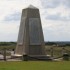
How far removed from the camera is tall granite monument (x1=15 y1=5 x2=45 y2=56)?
2323cm

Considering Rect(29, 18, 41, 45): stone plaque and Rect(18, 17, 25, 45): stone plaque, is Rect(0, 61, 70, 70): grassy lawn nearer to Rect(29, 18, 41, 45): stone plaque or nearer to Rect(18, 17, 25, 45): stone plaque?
Rect(29, 18, 41, 45): stone plaque

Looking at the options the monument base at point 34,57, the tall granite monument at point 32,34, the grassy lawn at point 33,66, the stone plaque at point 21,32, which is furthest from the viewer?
the stone plaque at point 21,32

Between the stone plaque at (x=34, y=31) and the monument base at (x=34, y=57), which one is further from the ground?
the stone plaque at (x=34, y=31)

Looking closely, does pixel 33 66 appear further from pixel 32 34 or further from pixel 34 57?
pixel 32 34

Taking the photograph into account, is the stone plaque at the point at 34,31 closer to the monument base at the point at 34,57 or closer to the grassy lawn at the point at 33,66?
the monument base at the point at 34,57

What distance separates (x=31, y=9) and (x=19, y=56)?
3867mm

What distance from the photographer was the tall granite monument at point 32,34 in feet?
76.2

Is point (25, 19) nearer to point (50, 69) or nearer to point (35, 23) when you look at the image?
point (35, 23)

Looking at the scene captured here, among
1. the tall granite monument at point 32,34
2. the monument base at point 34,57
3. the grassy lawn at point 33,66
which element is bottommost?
the grassy lawn at point 33,66

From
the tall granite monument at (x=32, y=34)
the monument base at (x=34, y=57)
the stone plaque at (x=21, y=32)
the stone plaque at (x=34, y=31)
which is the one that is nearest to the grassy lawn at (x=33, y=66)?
the monument base at (x=34, y=57)

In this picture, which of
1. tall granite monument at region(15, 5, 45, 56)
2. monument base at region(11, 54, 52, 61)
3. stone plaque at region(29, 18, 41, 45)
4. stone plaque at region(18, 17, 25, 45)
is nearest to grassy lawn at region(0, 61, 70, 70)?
monument base at region(11, 54, 52, 61)

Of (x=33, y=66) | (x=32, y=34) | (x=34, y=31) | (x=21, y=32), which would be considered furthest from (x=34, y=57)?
(x=33, y=66)

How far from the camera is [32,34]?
914 inches

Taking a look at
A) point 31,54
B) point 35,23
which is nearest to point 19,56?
point 31,54
